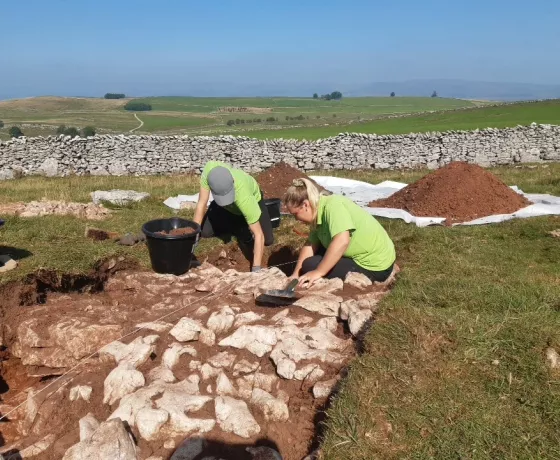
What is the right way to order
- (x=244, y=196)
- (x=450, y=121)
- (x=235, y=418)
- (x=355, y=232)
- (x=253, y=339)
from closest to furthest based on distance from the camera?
(x=235, y=418), (x=253, y=339), (x=355, y=232), (x=244, y=196), (x=450, y=121)

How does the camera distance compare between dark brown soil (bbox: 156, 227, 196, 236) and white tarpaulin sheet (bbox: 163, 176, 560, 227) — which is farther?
white tarpaulin sheet (bbox: 163, 176, 560, 227)

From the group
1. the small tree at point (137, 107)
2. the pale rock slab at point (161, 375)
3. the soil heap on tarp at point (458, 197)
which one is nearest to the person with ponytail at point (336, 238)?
the pale rock slab at point (161, 375)

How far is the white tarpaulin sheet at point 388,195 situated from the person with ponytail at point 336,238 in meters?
4.06

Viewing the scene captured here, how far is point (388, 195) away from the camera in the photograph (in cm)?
1279

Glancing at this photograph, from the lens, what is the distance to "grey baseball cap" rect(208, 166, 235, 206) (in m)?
6.84

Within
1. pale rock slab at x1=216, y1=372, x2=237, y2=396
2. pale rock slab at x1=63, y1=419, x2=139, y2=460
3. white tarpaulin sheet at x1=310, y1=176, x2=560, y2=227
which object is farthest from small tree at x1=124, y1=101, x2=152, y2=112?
pale rock slab at x1=63, y1=419, x2=139, y2=460

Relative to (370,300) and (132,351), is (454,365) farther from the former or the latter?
(132,351)

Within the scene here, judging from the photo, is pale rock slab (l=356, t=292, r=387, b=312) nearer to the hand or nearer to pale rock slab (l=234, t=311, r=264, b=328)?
the hand

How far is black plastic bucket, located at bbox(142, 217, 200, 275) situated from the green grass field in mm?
945

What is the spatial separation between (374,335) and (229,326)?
A: 59.6 inches

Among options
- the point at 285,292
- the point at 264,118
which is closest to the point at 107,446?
the point at 285,292

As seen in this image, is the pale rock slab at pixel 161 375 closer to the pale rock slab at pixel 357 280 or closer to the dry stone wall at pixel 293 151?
the pale rock slab at pixel 357 280

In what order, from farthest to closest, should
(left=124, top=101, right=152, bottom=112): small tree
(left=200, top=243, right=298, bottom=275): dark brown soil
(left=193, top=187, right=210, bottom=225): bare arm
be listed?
(left=124, top=101, right=152, bottom=112): small tree < (left=200, top=243, right=298, bottom=275): dark brown soil < (left=193, top=187, right=210, bottom=225): bare arm

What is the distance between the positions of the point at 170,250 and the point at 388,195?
745 centimetres
